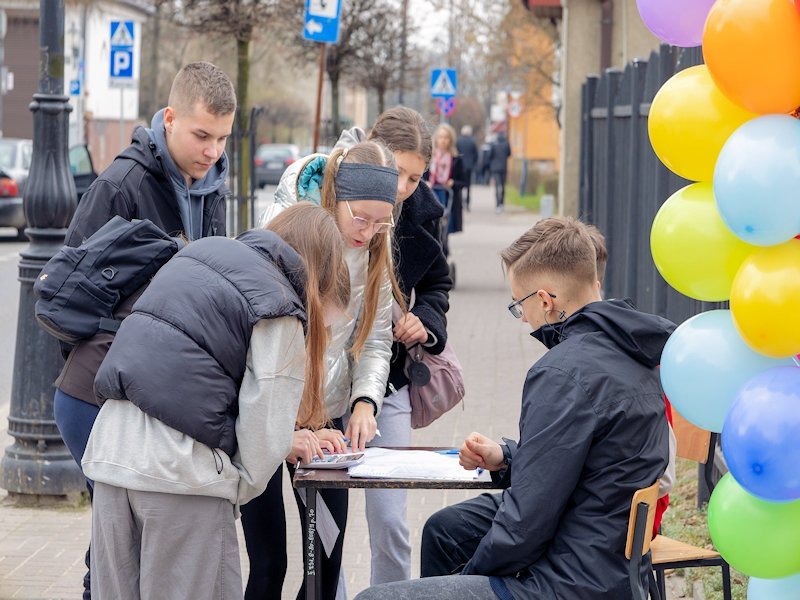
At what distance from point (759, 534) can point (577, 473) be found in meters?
0.45

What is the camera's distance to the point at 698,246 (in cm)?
309

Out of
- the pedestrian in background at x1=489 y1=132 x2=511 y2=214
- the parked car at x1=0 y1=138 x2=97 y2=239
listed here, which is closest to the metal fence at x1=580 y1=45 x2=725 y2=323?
the parked car at x1=0 y1=138 x2=97 y2=239

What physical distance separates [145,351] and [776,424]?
147 cm

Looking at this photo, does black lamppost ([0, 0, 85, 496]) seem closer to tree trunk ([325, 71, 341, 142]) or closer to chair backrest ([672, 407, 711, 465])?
chair backrest ([672, 407, 711, 465])

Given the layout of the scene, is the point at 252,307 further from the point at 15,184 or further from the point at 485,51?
the point at 485,51

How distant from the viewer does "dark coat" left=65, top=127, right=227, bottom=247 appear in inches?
157

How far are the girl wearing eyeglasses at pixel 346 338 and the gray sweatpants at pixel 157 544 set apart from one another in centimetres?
51

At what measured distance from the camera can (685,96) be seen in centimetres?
313

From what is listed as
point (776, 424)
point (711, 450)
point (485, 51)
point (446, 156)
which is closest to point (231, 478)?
point (776, 424)

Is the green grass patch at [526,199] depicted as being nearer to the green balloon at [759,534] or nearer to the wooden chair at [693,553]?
the wooden chair at [693,553]

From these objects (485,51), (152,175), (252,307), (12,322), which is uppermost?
(485,51)

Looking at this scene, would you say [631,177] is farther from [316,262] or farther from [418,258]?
[316,262]

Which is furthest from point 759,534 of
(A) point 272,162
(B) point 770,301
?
(A) point 272,162

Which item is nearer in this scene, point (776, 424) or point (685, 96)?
point (776, 424)
